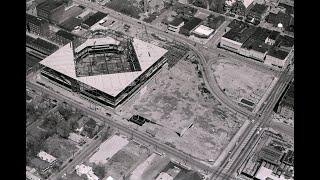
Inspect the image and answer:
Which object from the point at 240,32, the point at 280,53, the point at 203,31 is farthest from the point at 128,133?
the point at 240,32

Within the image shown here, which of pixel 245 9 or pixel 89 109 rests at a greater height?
pixel 245 9

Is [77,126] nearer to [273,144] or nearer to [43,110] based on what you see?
[43,110]

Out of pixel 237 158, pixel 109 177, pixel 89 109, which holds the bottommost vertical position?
pixel 109 177

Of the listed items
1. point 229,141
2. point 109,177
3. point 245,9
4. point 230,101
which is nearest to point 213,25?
point 245,9

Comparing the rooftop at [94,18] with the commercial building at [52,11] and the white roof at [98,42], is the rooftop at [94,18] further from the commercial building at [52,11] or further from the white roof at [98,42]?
the white roof at [98,42]

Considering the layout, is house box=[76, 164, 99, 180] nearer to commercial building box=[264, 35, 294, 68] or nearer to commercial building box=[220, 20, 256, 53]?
commercial building box=[220, 20, 256, 53]

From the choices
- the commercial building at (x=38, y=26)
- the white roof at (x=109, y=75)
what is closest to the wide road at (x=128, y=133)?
the white roof at (x=109, y=75)

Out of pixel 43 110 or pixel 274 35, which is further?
pixel 274 35
